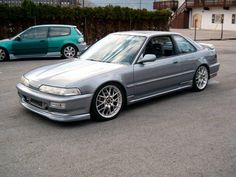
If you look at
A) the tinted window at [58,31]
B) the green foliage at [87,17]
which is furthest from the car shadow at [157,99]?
the green foliage at [87,17]

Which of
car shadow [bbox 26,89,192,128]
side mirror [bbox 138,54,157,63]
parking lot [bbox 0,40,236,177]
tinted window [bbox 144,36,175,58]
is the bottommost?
parking lot [bbox 0,40,236,177]

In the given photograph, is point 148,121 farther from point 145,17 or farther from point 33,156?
point 145,17

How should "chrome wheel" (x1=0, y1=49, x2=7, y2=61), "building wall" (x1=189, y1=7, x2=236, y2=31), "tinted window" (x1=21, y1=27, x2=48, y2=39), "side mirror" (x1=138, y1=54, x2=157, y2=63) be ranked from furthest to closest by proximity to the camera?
"building wall" (x1=189, y1=7, x2=236, y2=31)
"tinted window" (x1=21, y1=27, x2=48, y2=39)
"chrome wheel" (x1=0, y1=49, x2=7, y2=61)
"side mirror" (x1=138, y1=54, x2=157, y2=63)

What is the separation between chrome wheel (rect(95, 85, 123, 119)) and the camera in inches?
223

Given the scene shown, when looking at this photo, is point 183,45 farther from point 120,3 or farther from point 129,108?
point 120,3

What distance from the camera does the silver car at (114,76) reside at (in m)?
5.36

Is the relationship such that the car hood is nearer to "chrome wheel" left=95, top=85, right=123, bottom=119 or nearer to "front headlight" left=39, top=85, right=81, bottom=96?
"front headlight" left=39, top=85, right=81, bottom=96

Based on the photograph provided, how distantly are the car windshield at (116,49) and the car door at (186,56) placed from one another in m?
0.99

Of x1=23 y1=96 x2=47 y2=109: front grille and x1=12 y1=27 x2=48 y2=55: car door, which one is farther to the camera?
x1=12 y1=27 x2=48 y2=55: car door

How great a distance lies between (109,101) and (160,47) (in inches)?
69.7

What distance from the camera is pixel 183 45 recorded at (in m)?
7.39

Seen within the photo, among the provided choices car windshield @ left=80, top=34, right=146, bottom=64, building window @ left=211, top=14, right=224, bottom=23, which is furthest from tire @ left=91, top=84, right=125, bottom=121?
building window @ left=211, top=14, right=224, bottom=23

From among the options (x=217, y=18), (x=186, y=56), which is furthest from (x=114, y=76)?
(x=217, y=18)

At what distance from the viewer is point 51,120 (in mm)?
5691
